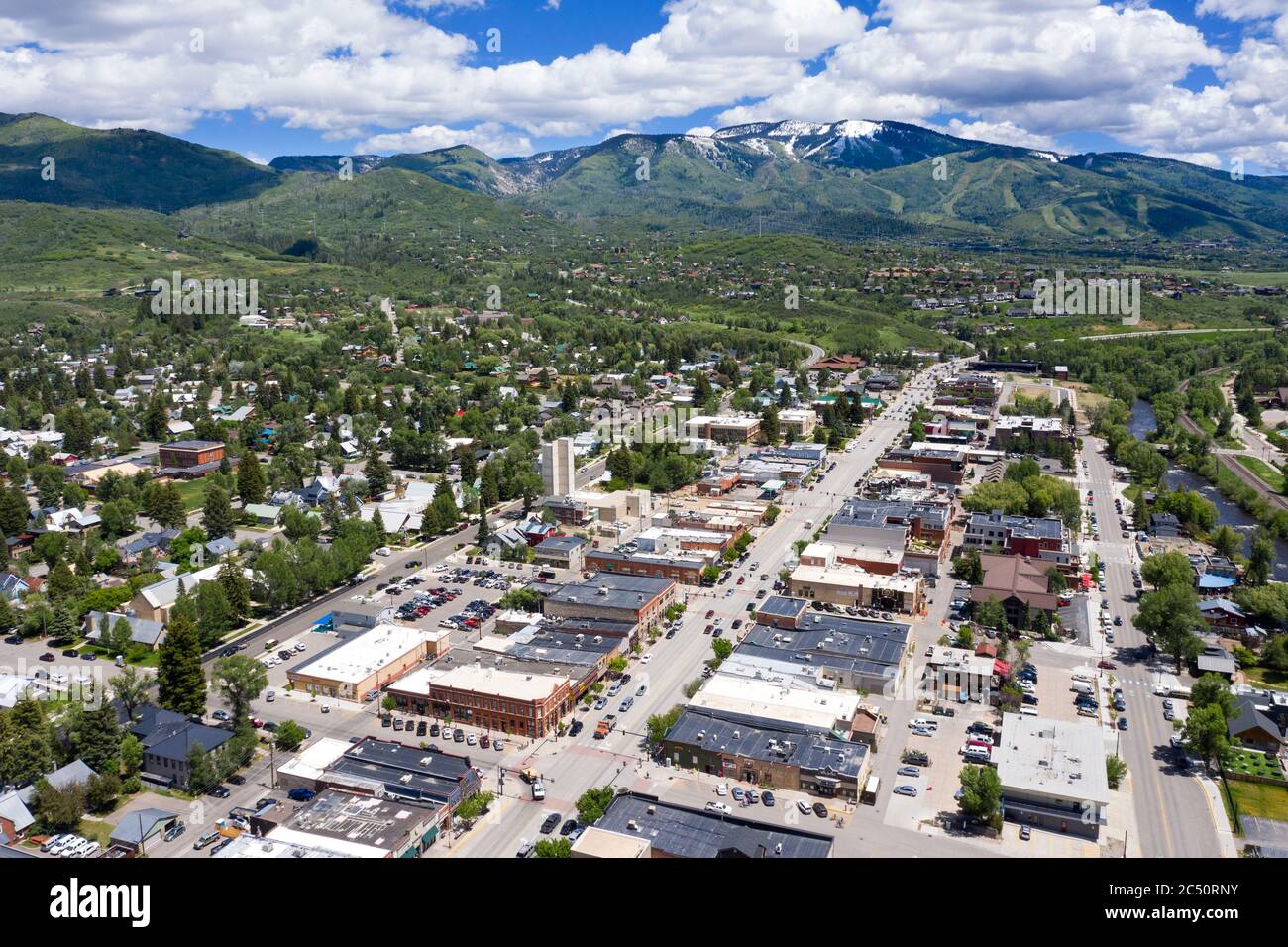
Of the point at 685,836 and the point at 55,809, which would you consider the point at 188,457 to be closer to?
the point at 55,809

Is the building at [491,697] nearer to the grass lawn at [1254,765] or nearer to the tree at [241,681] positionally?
the tree at [241,681]

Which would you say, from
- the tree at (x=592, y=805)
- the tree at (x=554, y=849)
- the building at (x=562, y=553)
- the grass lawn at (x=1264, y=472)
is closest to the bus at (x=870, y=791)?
the tree at (x=592, y=805)

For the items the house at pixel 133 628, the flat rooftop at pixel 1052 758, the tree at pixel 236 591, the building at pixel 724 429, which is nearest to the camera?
the flat rooftop at pixel 1052 758

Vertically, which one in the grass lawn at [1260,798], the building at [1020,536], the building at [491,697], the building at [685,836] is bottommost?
the grass lawn at [1260,798]

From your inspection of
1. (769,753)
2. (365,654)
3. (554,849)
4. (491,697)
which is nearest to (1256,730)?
(769,753)

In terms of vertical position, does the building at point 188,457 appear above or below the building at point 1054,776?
above

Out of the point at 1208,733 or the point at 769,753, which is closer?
the point at 1208,733
